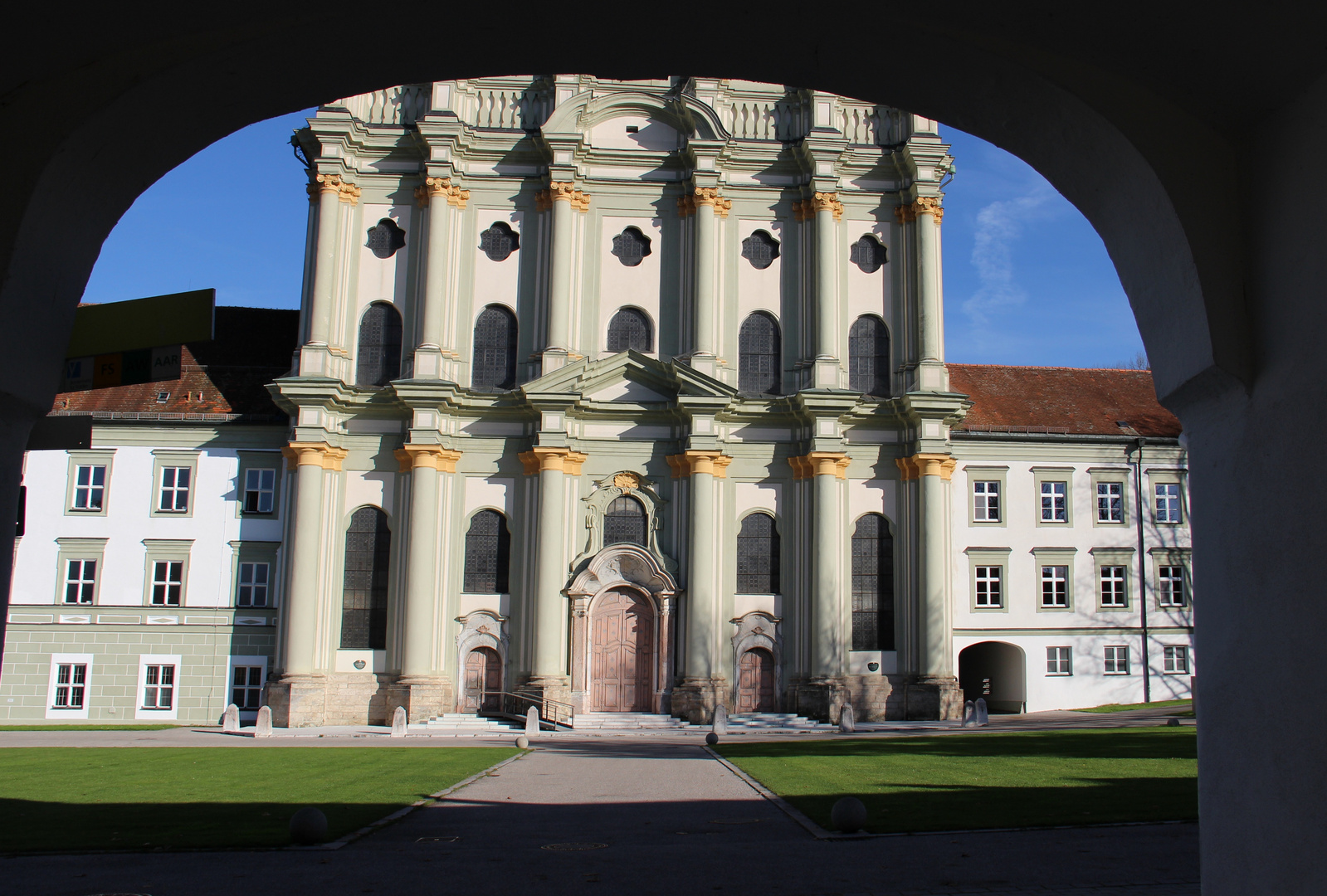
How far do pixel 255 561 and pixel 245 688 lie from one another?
3774 mm

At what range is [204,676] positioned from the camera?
3309 centimetres

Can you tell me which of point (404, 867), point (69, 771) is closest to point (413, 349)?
point (69, 771)

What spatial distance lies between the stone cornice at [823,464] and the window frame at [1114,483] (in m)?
10.1

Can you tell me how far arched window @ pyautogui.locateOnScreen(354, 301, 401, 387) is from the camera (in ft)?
111

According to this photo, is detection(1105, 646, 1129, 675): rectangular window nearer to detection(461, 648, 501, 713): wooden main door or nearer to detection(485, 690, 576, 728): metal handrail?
detection(485, 690, 576, 728): metal handrail

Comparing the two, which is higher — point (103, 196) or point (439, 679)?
point (103, 196)

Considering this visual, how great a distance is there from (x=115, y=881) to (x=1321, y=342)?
918 centimetres

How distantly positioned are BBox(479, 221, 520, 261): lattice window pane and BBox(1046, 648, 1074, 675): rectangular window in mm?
21720

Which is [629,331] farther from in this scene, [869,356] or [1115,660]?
[1115,660]

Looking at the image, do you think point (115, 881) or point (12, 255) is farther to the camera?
point (115, 881)

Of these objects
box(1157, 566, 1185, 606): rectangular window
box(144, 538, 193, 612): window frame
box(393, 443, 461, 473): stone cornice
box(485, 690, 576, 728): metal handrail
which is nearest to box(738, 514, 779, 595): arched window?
box(485, 690, 576, 728): metal handrail

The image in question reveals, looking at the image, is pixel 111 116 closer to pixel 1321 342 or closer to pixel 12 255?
pixel 12 255

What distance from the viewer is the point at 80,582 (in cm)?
3344

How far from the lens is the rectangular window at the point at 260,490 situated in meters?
34.2
